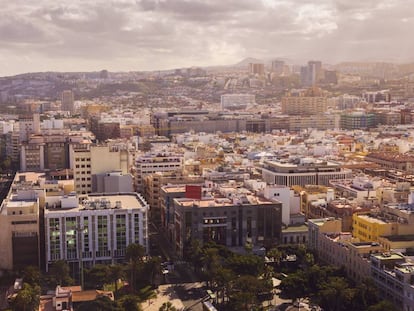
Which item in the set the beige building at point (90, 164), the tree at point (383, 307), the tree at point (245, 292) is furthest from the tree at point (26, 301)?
the beige building at point (90, 164)

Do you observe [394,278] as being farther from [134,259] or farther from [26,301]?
[26,301]

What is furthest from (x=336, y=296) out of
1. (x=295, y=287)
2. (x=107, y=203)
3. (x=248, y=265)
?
(x=107, y=203)

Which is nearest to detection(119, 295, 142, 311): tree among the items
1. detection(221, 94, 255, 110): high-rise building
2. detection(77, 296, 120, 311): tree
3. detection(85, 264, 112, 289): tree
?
detection(77, 296, 120, 311): tree

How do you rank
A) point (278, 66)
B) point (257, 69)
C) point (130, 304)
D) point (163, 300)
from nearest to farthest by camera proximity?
point (130, 304) < point (163, 300) < point (257, 69) < point (278, 66)

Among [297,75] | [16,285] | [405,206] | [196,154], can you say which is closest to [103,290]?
[16,285]

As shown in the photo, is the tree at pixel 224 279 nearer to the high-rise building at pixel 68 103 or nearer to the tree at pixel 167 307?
the tree at pixel 167 307
